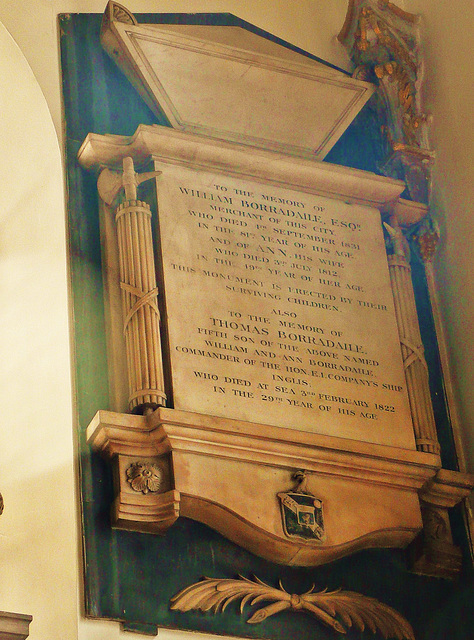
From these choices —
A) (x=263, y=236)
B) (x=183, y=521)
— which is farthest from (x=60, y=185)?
(x=183, y=521)

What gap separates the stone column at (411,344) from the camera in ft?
20.7

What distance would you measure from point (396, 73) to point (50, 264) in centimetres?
249

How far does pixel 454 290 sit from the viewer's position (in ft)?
22.9

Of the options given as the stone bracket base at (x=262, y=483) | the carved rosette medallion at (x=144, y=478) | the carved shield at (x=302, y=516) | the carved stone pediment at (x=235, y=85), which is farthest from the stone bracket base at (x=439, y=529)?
the carved stone pediment at (x=235, y=85)

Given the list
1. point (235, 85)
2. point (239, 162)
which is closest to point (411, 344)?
point (239, 162)

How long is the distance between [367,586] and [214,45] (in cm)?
302

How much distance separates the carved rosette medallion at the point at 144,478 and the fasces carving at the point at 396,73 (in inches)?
98.8

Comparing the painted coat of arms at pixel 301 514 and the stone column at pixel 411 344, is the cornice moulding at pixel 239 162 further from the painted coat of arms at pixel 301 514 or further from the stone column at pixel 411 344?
the painted coat of arms at pixel 301 514

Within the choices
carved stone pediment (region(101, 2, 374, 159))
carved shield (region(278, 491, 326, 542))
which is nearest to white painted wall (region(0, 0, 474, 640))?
carved stone pediment (region(101, 2, 374, 159))

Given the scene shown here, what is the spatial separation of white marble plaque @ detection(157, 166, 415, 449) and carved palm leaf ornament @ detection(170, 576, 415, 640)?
756mm

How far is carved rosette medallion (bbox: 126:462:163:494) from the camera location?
18.1ft

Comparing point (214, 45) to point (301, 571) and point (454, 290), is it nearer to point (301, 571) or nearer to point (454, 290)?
point (454, 290)

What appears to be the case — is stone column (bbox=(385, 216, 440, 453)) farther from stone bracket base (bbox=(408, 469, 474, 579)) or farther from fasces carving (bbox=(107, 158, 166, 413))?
fasces carving (bbox=(107, 158, 166, 413))

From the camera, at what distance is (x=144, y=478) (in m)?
5.50
